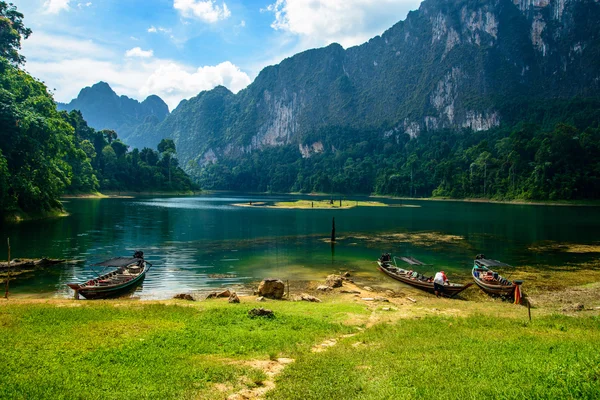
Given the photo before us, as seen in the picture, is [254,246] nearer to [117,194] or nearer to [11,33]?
[11,33]

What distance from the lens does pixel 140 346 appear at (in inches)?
442

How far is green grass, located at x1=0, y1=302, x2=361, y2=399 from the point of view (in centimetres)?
845

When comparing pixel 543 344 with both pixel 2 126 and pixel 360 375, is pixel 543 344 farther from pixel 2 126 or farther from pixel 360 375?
pixel 2 126

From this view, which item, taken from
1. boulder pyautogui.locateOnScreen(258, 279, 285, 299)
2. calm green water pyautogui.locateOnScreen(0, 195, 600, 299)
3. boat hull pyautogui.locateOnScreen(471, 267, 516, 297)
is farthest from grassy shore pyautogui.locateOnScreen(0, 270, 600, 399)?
calm green water pyautogui.locateOnScreen(0, 195, 600, 299)

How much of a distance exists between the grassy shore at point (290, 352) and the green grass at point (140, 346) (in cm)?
4

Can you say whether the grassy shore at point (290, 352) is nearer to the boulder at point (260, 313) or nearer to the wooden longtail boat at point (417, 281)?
the boulder at point (260, 313)

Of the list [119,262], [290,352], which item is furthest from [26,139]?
[290,352]

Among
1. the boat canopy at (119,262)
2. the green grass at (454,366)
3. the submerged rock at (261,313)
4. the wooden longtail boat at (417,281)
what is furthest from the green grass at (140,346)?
the wooden longtail boat at (417,281)

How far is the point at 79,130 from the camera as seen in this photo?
143 metres

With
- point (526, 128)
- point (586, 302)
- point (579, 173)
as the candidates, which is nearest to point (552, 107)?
point (526, 128)

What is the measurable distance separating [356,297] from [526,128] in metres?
141

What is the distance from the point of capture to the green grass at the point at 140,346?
8.45 metres

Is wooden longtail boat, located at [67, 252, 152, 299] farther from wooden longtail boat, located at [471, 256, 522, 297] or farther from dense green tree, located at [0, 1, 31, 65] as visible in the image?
dense green tree, located at [0, 1, 31, 65]

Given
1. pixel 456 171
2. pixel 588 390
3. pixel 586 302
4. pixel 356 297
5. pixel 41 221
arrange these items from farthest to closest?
pixel 456 171, pixel 41 221, pixel 356 297, pixel 586 302, pixel 588 390
